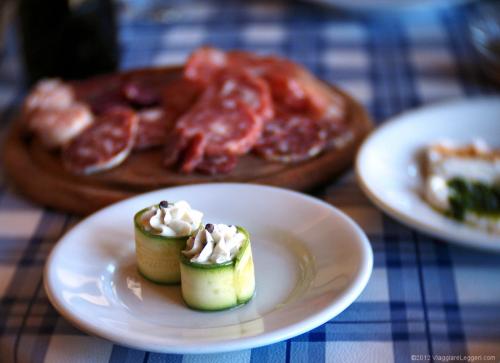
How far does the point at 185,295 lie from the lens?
3.47ft

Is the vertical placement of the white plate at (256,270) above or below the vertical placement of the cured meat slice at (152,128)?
above

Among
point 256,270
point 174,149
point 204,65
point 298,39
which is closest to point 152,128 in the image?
point 174,149

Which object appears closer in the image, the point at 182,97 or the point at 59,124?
the point at 59,124

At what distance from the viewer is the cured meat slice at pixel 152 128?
60.2 inches

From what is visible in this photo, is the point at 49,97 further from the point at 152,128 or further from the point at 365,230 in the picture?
the point at 365,230

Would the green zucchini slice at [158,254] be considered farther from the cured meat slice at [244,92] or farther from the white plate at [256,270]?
the cured meat slice at [244,92]

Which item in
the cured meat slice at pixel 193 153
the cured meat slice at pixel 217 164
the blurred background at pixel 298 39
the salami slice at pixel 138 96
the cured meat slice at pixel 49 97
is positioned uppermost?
the cured meat slice at pixel 193 153

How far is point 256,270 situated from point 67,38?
0.95 m

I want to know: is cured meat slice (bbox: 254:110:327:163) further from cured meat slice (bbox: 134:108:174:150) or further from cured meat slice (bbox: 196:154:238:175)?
cured meat slice (bbox: 134:108:174:150)

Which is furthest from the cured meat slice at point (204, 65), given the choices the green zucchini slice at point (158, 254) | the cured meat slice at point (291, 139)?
the green zucchini slice at point (158, 254)

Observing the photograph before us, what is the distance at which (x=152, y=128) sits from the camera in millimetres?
1567

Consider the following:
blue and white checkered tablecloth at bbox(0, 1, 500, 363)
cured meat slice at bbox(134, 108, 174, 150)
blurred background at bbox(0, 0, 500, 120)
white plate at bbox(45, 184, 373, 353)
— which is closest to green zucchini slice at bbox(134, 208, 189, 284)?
white plate at bbox(45, 184, 373, 353)

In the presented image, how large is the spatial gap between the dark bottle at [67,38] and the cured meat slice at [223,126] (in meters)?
0.45

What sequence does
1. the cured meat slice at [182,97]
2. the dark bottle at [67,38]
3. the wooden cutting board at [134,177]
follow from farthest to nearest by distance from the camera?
the dark bottle at [67,38], the cured meat slice at [182,97], the wooden cutting board at [134,177]
